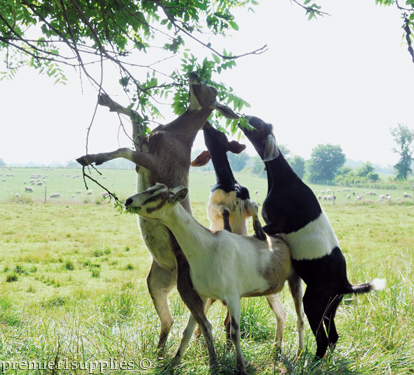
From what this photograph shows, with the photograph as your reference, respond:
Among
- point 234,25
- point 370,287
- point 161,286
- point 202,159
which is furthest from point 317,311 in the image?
point 234,25

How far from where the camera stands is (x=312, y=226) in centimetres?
312

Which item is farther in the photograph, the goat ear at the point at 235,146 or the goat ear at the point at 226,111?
the goat ear at the point at 235,146

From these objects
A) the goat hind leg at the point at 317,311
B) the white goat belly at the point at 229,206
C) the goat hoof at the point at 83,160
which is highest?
the goat hoof at the point at 83,160

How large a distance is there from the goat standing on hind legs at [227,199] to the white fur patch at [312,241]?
507 mm

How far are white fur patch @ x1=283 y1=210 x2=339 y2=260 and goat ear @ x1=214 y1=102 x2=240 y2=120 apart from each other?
118 cm

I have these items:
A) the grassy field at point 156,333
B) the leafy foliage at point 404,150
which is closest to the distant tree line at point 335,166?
the leafy foliage at point 404,150

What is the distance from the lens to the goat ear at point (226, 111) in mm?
3264

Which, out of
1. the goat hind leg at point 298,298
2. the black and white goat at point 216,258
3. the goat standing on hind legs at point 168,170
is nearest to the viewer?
the black and white goat at point 216,258

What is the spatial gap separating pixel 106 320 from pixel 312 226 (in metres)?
3.23

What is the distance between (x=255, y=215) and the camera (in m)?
3.25

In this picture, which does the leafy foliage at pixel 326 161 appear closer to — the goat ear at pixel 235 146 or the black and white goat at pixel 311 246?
the goat ear at pixel 235 146

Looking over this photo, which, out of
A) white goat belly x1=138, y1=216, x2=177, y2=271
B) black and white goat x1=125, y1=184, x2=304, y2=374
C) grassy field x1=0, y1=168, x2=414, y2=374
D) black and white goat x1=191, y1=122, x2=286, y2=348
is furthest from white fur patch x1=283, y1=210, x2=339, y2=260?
white goat belly x1=138, y1=216, x2=177, y2=271

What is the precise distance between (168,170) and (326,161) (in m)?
74.0

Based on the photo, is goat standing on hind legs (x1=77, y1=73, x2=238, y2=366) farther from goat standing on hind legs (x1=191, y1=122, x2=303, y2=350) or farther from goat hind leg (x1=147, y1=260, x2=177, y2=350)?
goat standing on hind legs (x1=191, y1=122, x2=303, y2=350)
